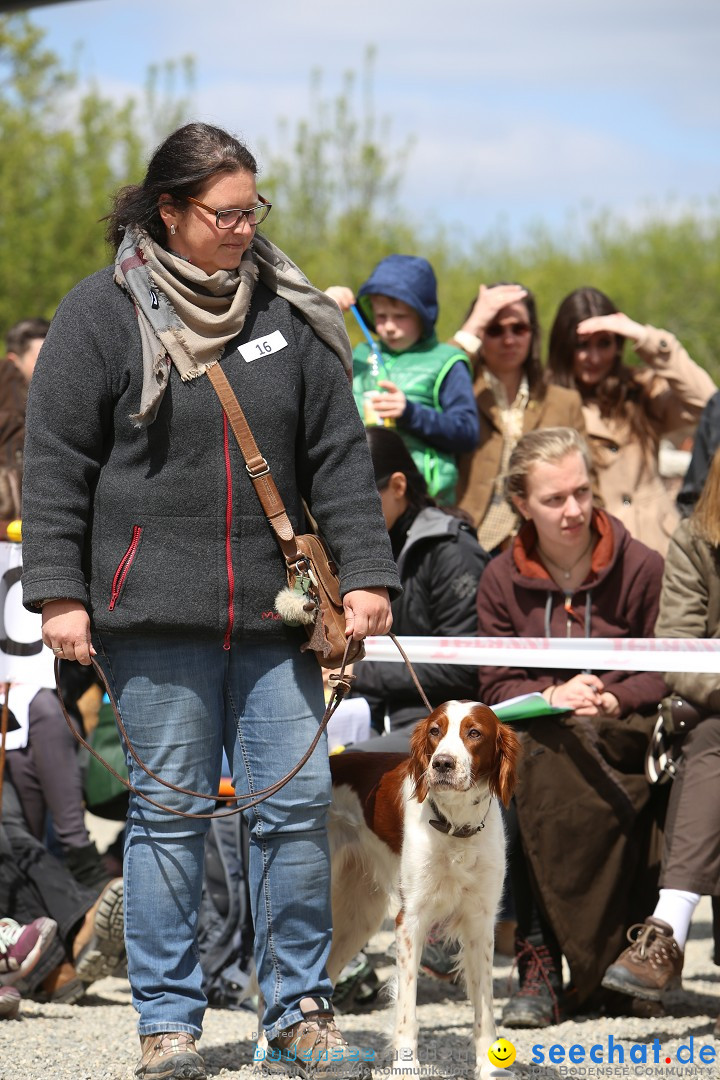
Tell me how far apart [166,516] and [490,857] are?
145 cm

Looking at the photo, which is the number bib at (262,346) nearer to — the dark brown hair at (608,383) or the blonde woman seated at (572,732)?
the blonde woman seated at (572,732)

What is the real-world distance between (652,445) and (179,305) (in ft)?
12.6

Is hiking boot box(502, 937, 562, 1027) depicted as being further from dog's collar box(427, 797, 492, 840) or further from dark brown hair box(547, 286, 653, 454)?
dark brown hair box(547, 286, 653, 454)

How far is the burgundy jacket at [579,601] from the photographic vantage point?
524 centimetres

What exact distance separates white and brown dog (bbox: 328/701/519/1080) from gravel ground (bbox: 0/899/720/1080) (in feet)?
0.83

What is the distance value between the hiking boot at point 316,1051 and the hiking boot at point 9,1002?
1190mm

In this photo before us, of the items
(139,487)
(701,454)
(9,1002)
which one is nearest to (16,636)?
(9,1002)

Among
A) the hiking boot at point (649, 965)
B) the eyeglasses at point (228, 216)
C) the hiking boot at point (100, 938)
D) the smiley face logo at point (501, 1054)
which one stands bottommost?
the hiking boot at point (100, 938)

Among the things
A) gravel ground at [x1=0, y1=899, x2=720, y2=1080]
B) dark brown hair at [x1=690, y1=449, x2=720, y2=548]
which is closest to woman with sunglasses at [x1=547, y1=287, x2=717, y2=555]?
dark brown hair at [x1=690, y1=449, x2=720, y2=548]

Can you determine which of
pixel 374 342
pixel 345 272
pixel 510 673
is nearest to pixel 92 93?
pixel 345 272

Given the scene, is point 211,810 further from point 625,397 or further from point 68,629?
point 625,397

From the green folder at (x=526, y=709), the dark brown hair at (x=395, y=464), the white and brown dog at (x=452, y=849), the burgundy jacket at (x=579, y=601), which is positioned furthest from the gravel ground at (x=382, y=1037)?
the dark brown hair at (x=395, y=464)

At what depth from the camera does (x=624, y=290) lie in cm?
3912

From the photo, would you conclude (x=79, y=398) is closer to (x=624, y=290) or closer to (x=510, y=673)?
(x=510, y=673)
